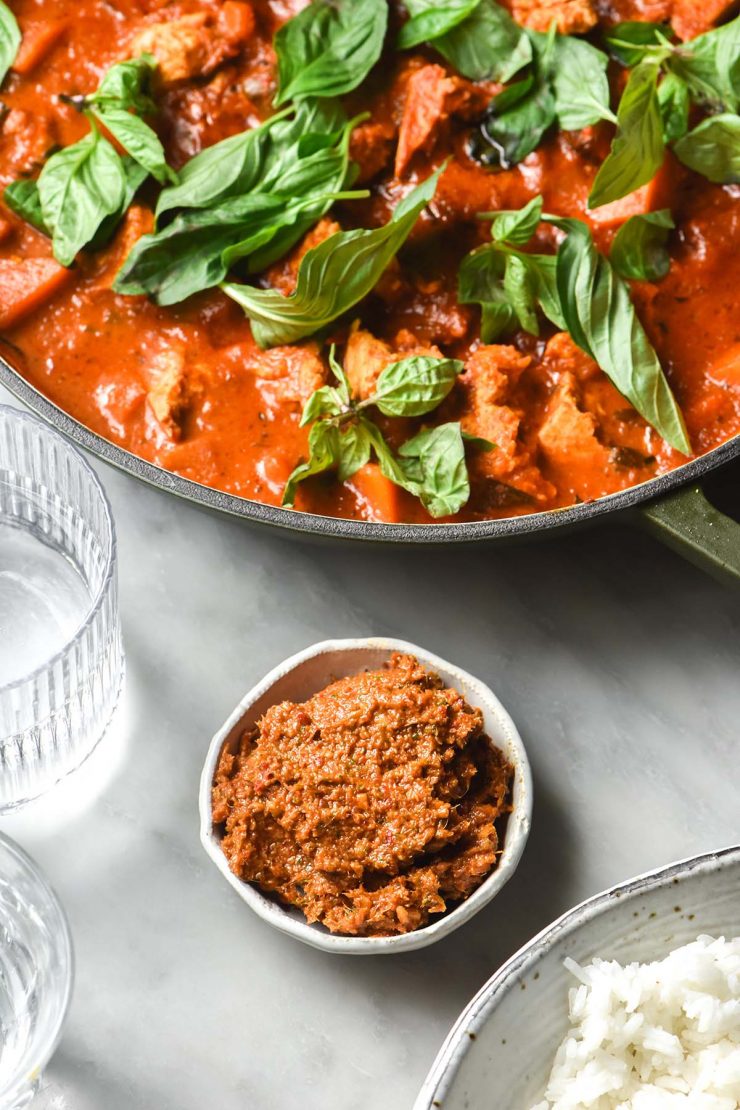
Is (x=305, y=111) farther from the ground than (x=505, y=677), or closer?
farther from the ground

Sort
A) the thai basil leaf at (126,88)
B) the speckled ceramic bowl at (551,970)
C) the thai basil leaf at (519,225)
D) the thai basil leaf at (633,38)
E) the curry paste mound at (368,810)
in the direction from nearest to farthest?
the speckled ceramic bowl at (551,970)
the curry paste mound at (368,810)
the thai basil leaf at (519,225)
the thai basil leaf at (126,88)
the thai basil leaf at (633,38)

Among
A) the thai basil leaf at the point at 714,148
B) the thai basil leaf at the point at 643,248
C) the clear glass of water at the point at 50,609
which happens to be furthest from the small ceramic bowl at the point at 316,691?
the thai basil leaf at the point at 714,148

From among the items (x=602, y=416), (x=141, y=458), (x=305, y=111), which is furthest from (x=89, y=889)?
(x=305, y=111)

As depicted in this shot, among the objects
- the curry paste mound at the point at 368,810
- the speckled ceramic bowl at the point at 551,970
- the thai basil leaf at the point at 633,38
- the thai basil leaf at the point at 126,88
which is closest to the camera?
the speckled ceramic bowl at the point at 551,970

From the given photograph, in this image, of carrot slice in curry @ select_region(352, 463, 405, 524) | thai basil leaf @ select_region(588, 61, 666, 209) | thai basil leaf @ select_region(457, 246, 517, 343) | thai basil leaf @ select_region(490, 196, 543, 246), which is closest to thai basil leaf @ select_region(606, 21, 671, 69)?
thai basil leaf @ select_region(588, 61, 666, 209)

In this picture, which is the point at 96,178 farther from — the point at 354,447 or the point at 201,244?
the point at 354,447

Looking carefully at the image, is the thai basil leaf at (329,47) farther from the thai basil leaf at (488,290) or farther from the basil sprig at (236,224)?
the thai basil leaf at (488,290)

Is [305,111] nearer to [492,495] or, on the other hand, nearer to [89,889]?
[492,495]
